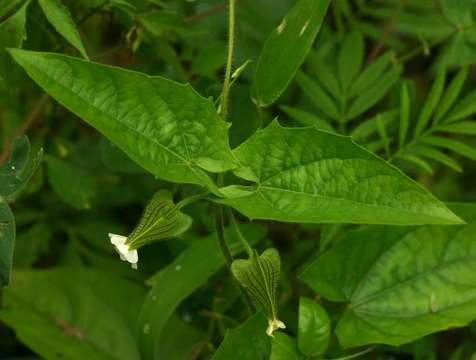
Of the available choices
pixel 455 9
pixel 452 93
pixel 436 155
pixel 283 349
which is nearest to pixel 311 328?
pixel 283 349

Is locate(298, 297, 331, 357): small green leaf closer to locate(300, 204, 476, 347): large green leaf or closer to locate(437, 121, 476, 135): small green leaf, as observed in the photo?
locate(300, 204, 476, 347): large green leaf

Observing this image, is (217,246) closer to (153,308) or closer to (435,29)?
(153,308)

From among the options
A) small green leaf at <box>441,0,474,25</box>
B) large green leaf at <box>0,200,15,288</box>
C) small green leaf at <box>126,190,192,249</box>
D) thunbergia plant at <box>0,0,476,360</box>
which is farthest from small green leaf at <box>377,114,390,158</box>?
large green leaf at <box>0,200,15,288</box>

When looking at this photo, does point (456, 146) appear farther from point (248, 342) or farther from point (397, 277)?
point (248, 342)

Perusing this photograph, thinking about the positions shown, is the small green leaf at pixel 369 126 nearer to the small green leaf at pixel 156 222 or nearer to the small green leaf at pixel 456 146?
the small green leaf at pixel 456 146

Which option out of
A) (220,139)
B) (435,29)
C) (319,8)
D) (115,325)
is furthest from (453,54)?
(115,325)
